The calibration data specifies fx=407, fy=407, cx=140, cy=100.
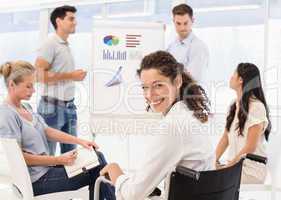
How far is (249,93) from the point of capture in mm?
2529

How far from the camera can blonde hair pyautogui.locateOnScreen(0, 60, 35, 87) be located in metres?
2.23

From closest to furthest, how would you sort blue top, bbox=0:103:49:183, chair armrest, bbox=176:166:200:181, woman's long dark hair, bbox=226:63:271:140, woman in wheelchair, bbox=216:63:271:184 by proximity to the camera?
chair armrest, bbox=176:166:200:181 < blue top, bbox=0:103:49:183 < woman in wheelchair, bbox=216:63:271:184 < woman's long dark hair, bbox=226:63:271:140

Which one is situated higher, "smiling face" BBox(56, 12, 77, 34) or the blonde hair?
"smiling face" BBox(56, 12, 77, 34)

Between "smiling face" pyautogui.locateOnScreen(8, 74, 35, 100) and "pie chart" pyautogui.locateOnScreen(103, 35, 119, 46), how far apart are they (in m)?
1.39

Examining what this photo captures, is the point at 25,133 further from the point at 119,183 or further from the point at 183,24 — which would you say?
the point at 183,24

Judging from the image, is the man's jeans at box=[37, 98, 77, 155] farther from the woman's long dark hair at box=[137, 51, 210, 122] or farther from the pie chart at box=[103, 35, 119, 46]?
the woman's long dark hair at box=[137, 51, 210, 122]

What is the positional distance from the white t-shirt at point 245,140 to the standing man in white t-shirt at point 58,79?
4.74 feet

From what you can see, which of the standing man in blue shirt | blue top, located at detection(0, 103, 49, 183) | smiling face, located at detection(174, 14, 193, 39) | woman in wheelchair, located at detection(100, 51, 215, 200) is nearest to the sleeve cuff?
woman in wheelchair, located at detection(100, 51, 215, 200)

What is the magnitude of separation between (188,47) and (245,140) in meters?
1.39

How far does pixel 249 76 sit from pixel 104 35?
1491 mm

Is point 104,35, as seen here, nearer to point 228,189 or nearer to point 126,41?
point 126,41

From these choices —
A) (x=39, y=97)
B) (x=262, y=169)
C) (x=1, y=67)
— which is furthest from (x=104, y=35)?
(x=262, y=169)

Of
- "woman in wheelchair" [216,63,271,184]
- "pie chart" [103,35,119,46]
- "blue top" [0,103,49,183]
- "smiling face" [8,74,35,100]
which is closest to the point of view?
"blue top" [0,103,49,183]

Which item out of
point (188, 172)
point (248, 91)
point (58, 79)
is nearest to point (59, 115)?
point (58, 79)
